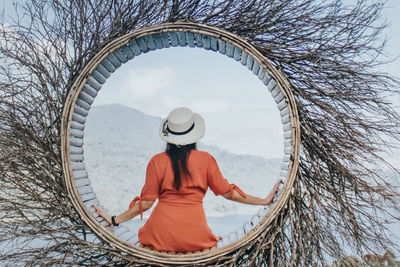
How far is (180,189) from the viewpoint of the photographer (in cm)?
183

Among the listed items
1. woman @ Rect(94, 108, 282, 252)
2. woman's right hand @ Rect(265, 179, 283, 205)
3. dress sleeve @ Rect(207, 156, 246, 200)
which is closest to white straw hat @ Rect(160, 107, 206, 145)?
woman @ Rect(94, 108, 282, 252)

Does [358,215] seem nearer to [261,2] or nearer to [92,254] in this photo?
[261,2]

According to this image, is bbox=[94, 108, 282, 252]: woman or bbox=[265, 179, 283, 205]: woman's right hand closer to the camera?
bbox=[94, 108, 282, 252]: woman

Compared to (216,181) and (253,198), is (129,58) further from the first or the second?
(253,198)

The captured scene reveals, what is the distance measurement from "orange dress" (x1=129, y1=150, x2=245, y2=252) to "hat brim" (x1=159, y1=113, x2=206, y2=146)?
6cm

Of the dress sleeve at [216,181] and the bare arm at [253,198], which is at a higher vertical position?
the dress sleeve at [216,181]

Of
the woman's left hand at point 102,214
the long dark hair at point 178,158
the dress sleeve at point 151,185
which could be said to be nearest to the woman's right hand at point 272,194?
the long dark hair at point 178,158

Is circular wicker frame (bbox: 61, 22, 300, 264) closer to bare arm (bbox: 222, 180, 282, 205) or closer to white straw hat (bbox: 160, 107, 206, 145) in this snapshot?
bare arm (bbox: 222, 180, 282, 205)

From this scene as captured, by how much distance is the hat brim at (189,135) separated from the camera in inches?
72.8

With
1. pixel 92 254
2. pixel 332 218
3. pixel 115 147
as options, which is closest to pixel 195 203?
pixel 92 254

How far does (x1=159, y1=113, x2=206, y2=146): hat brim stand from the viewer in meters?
1.85

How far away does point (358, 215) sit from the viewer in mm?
2066

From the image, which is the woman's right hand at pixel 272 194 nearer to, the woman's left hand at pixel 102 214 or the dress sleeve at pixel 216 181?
the dress sleeve at pixel 216 181

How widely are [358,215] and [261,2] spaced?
1.18 metres
